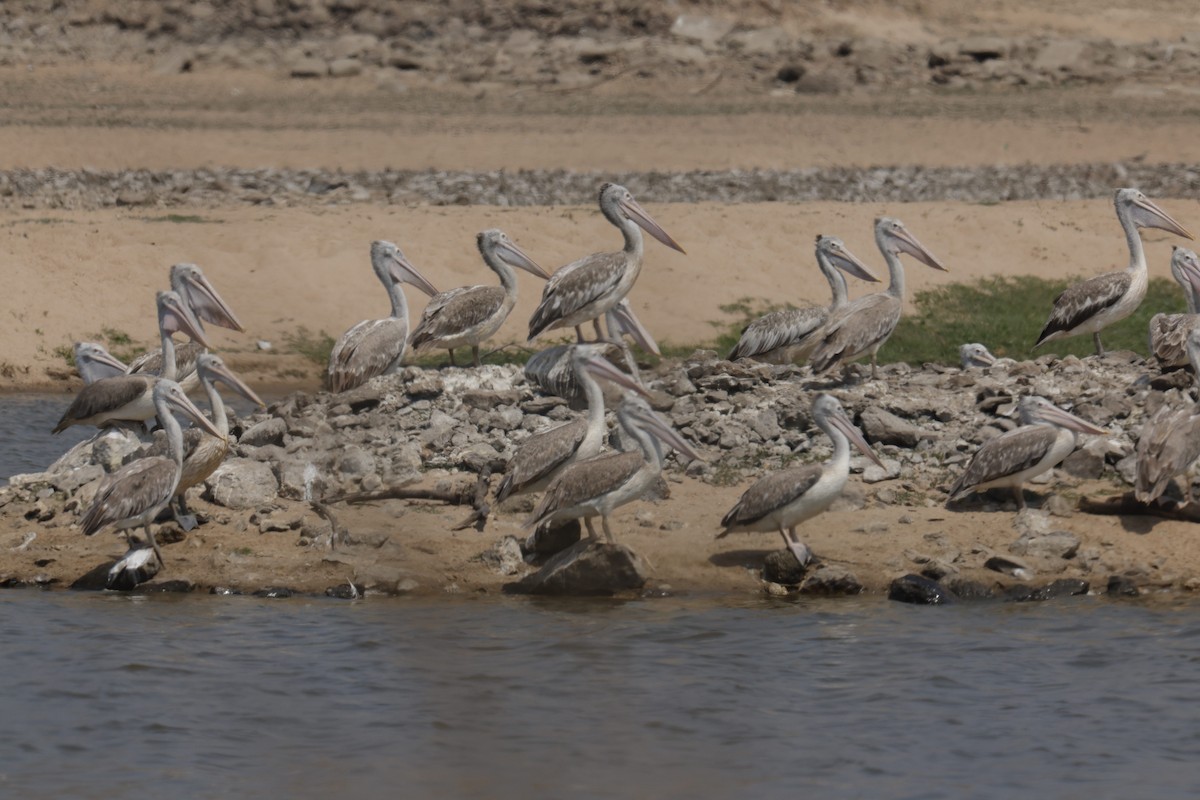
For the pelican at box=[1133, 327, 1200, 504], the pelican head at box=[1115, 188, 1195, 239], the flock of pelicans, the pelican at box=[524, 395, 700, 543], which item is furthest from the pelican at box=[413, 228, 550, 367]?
the pelican head at box=[1115, 188, 1195, 239]

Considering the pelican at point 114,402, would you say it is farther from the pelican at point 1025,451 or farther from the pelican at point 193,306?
the pelican at point 1025,451

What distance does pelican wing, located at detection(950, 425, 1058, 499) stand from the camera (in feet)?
39.4

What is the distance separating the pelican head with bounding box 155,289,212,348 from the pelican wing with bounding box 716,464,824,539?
17.2 ft

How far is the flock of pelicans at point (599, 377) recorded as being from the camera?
11.8 m

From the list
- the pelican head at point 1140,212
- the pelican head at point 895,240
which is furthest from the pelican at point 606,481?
the pelican head at point 1140,212

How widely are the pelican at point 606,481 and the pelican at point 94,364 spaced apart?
504 cm

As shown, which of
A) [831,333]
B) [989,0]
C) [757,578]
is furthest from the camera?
[989,0]

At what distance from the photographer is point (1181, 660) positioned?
34.2ft

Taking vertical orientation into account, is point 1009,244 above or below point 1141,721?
above

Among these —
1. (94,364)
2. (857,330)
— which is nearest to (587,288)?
(857,330)

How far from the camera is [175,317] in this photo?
591 inches

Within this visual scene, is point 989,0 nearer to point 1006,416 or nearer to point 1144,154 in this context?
point 1144,154

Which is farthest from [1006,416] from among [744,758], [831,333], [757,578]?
[744,758]

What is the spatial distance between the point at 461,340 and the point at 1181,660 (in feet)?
22.1
